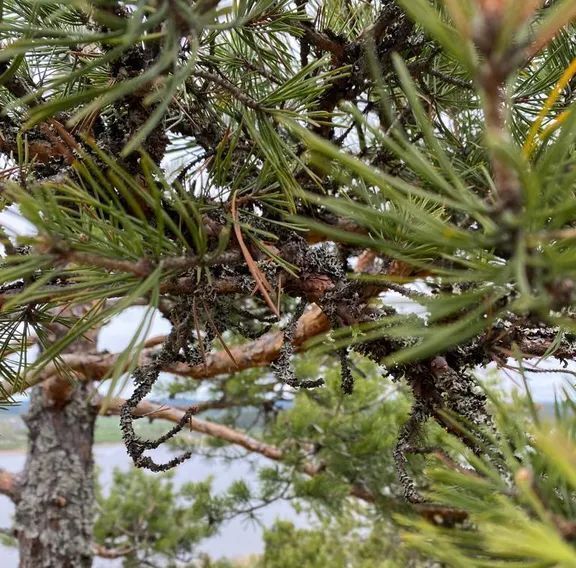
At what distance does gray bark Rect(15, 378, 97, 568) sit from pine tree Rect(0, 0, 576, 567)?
950 mm

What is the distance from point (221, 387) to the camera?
1.63 m

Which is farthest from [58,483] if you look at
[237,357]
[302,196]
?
[302,196]

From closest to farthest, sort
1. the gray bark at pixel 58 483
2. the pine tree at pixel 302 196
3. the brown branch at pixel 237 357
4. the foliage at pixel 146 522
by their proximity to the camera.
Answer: the pine tree at pixel 302 196, the brown branch at pixel 237 357, the gray bark at pixel 58 483, the foliage at pixel 146 522

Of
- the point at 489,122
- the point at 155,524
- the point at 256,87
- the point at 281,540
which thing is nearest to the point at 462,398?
the point at 489,122

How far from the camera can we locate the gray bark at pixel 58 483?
1.30 metres

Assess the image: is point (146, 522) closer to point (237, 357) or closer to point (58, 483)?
point (58, 483)

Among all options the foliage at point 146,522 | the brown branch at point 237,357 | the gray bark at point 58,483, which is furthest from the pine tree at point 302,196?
the foliage at point 146,522

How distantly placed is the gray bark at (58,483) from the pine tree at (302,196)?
95 centimetres

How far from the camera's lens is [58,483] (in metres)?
1.35

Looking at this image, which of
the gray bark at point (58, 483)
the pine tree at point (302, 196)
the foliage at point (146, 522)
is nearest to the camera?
the pine tree at point (302, 196)

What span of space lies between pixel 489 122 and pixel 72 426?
56.2 inches

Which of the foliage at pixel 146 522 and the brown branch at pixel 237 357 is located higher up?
the brown branch at pixel 237 357

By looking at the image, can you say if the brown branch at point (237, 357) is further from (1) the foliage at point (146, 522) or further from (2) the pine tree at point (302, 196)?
(1) the foliage at point (146, 522)

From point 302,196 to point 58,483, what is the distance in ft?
4.38
